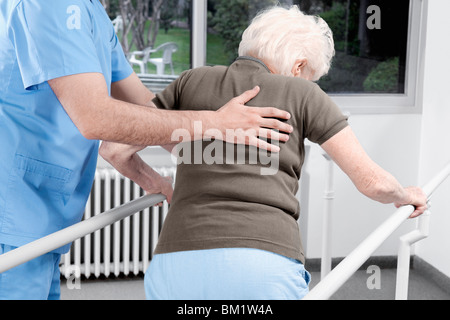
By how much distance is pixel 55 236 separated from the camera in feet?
3.52

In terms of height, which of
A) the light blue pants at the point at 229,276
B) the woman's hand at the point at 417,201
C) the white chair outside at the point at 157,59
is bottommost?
the light blue pants at the point at 229,276

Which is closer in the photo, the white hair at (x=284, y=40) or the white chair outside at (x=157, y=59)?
the white hair at (x=284, y=40)

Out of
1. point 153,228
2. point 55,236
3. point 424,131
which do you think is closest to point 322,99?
point 55,236

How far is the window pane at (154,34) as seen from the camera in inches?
131

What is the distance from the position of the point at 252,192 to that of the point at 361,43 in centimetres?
264

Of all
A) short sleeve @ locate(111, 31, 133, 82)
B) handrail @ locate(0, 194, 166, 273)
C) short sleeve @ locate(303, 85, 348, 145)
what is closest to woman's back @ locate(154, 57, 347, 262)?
short sleeve @ locate(303, 85, 348, 145)

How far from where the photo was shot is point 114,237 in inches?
127

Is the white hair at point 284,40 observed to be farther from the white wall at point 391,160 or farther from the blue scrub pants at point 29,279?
the white wall at point 391,160

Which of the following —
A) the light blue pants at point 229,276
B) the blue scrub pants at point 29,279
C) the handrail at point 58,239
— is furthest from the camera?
the blue scrub pants at point 29,279

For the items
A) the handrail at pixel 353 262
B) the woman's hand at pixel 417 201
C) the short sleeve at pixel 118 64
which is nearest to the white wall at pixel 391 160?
the short sleeve at pixel 118 64

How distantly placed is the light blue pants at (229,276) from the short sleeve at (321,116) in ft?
0.85

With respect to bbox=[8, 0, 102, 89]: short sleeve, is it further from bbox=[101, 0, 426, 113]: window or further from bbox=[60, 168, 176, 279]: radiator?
bbox=[101, 0, 426, 113]: window

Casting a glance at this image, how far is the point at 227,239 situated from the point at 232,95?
29cm

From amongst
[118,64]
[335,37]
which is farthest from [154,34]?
[118,64]
